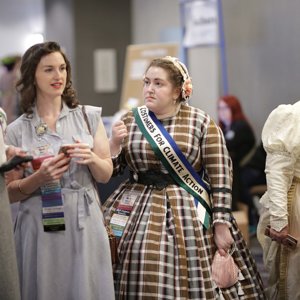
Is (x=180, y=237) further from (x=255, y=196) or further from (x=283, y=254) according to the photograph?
(x=255, y=196)

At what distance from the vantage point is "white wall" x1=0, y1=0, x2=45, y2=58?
48.6 feet

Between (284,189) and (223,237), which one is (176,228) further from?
(284,189)

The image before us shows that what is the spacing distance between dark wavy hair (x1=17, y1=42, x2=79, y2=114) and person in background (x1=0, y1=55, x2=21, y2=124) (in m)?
3.91

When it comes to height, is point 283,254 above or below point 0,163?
below

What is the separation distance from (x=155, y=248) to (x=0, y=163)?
0.83 meters

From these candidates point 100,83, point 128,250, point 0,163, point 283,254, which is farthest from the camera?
point 100,83

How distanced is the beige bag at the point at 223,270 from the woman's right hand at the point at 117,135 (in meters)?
0.66

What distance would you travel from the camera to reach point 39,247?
9.08 ft

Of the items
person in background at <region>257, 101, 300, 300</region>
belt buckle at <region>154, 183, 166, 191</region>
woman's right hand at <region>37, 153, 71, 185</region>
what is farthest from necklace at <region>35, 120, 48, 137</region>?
person in background at <region>257, 101, 300, 300</region>

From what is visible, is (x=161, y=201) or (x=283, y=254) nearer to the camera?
(x=161, y=201)

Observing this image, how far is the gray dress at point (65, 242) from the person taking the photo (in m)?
2.77

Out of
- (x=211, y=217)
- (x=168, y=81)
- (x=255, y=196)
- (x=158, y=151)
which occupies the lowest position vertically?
(x=255, y=196)

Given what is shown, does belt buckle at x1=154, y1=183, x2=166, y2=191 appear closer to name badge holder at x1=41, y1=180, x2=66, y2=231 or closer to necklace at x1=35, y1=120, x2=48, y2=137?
name badge holder at x1=41, y1=180, x2=66, y2=231

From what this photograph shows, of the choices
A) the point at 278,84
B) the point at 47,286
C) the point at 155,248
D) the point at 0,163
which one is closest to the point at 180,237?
the point at 155,248
